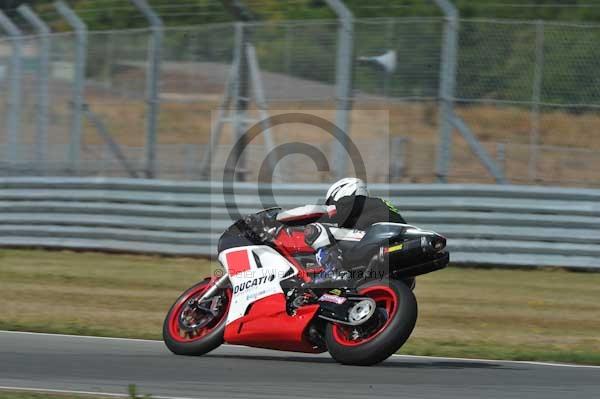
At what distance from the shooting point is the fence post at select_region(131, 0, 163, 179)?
15.4 m

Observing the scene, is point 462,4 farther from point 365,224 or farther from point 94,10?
point 365,224

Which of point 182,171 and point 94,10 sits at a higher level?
point 94,10

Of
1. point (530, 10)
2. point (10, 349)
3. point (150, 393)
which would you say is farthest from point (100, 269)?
point (150, 393)

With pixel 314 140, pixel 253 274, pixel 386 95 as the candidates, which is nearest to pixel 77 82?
pixel 314 140

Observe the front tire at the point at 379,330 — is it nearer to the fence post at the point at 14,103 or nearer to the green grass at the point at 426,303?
the green grass at the point at 426,303

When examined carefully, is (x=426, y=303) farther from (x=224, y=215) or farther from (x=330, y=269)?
(x=330, y=269)

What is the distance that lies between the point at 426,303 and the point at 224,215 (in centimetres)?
343

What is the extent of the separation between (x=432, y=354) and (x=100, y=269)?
242 inches

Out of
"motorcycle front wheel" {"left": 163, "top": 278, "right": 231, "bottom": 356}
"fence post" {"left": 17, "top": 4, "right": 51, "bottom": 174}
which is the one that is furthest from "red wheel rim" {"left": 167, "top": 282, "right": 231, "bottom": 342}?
"fence post" {"left": 17, "top": 4, "right": 51, "bottom": 174}

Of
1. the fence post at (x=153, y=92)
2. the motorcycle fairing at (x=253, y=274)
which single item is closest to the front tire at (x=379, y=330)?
the motorcycle fairing at (x=253, y=274)

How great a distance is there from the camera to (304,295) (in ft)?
25.5

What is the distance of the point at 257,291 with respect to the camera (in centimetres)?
793

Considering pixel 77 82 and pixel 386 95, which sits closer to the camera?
pixel 386 95

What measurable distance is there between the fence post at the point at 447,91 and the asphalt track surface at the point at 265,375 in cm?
569
